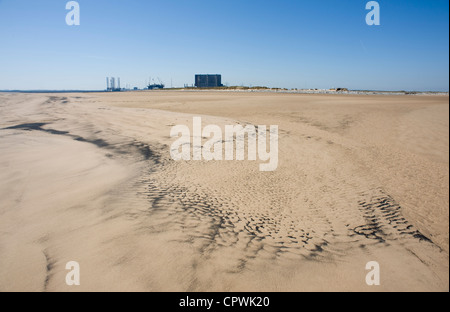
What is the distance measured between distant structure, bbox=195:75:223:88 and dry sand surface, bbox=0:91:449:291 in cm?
8452

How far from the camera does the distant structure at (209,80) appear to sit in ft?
287

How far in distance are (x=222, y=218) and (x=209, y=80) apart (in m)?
89.9

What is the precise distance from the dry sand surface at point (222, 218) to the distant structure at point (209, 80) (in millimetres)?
84522

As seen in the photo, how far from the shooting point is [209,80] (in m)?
88.6

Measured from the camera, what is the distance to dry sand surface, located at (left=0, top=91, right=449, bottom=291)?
96.5 inches

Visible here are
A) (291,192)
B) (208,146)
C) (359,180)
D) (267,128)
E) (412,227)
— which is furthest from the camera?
(267,128)

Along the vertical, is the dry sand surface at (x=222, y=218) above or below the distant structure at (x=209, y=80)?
below

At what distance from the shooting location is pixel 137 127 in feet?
34.7

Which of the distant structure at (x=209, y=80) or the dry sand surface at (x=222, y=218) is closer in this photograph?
the dry sand surface at (x=222, y=218)

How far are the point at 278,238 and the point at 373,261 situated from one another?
3.69ft

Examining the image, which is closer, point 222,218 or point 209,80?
point 222,218

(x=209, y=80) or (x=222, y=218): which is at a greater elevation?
(x=209, y=80)
